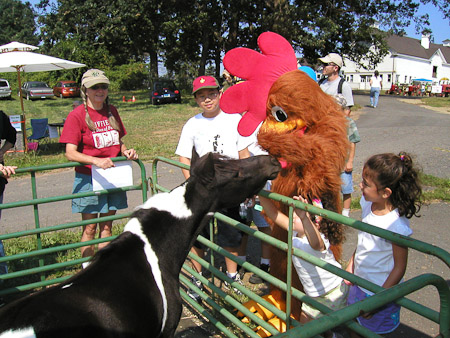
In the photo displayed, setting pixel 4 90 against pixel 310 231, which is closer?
pixel 310 231

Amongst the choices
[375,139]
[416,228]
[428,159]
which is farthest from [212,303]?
[375,139]

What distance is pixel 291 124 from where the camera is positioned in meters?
2.46

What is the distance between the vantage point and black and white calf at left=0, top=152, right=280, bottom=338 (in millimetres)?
1753

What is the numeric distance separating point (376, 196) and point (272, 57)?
1.22 m

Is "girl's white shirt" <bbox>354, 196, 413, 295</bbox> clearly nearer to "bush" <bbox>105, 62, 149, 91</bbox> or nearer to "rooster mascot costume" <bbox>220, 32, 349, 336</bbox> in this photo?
"rooster mascot costume" <bbox>220, 32, 349, 336</bbox>

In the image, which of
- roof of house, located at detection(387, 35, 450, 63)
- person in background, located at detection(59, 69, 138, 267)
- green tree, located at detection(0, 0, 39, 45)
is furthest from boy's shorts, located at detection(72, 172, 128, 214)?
green tree, located at detection(0, 0, 39, 45)

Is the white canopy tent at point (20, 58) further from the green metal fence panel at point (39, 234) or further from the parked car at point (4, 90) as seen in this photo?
the parked car at point (4, 90)

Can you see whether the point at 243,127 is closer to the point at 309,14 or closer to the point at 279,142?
the point at 279,142

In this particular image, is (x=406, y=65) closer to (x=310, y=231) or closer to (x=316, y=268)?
(x=316, y=268)

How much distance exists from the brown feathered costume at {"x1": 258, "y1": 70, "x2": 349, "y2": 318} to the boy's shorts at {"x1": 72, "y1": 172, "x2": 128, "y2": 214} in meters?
1.93

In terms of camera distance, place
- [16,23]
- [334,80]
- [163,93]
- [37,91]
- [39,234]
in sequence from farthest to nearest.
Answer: [16,23] < [37,91] < [163,93] < [334,80] < [39,234]

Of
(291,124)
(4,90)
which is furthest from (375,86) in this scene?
(4,90)

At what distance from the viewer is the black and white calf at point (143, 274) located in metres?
1.75

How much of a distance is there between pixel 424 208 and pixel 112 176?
5030mm
